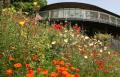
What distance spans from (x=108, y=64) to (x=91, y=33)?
74.9ft

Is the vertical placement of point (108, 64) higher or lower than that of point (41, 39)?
lower

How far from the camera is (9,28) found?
10695 mm

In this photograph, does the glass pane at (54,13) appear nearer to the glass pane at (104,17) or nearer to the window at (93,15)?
the window at (93,15)

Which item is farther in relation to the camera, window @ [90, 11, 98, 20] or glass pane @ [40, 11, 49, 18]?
glass pane @ [40, 11, 49, 18]

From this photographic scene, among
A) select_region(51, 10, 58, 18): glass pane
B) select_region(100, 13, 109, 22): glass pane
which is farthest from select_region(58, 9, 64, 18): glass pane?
select_region(100, 13, 109, 22): glass pane

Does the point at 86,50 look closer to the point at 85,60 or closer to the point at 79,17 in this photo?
the point at 85,60

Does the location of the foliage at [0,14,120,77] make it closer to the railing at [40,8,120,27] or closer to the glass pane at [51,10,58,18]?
the railing at [40,8,120,27]

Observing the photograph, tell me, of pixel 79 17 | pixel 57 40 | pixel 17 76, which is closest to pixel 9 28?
pixel 57 40

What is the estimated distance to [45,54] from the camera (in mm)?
10742

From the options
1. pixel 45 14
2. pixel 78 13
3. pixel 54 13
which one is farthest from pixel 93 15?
pixel 45 14

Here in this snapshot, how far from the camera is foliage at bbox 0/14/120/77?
352 inches

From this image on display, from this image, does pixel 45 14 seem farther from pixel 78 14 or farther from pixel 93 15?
pixel 93 15

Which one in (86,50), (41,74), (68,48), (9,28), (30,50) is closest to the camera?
(41,74)

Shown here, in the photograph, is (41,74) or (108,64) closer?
(41,74)
